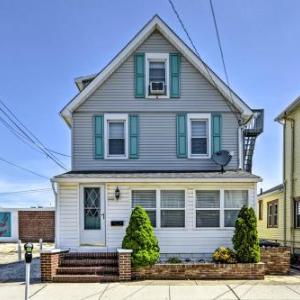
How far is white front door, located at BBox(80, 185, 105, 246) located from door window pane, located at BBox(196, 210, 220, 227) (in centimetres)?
311

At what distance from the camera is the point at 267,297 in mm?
8820

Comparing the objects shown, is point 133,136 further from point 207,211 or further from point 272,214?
point 272,214

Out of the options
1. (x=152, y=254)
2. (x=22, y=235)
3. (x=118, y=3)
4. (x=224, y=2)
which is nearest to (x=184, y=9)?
(x=224, y=2)

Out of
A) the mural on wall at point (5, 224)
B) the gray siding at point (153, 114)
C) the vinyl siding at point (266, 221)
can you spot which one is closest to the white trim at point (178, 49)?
the gray siding at point (153, 114)

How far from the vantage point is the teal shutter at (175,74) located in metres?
14.0

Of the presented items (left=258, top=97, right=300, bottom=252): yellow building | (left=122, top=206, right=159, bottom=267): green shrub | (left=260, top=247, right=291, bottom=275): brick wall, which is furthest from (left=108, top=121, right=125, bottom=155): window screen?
(left=258, top=97, right=300, bottom=252): yellow building

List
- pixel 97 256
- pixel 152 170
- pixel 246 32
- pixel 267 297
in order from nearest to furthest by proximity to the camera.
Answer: pixel 267 297 < pixel 246 32 < pixel 97 256 < pixel 152 170

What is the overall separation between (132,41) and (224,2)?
534 cm

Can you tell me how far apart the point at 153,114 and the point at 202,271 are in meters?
5.76

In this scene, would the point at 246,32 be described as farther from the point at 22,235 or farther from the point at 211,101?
the point at 22,235

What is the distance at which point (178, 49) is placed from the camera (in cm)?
1402

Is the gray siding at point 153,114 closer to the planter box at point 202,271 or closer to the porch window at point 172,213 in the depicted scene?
the porch window at point 172,213

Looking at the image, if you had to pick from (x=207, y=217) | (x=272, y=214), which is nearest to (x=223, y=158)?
(x=207, y=217)

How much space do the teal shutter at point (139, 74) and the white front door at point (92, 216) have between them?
12.3ft
